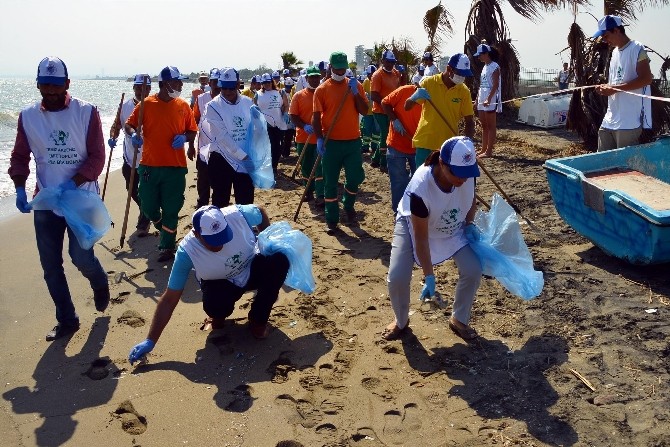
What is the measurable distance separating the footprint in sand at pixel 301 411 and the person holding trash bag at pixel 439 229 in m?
0.87

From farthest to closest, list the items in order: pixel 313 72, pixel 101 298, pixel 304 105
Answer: pixel 313 72
pixel 304 105
pixel 101 298

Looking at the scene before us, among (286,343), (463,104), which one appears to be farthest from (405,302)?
(463,104)

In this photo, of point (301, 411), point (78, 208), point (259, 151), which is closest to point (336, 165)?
point (259, 151)

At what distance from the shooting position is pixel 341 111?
6.41 meters

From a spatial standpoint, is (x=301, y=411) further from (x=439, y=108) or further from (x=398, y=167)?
(x=398, y=167)

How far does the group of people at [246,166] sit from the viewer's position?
3.94 meters

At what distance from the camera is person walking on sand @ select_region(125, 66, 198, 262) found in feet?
18.9

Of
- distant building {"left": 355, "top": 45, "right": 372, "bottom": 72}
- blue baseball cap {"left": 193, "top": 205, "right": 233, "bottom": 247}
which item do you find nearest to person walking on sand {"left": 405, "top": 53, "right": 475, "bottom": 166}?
blue baseball cap {"left": 193, "top": 205, "right": 233, "bottom": 247}

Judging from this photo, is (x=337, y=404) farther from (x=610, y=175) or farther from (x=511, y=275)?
(x=610, y=175)

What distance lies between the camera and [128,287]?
5.53 meters

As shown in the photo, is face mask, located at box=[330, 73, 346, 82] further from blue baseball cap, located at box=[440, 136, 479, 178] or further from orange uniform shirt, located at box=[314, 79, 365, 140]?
blue baseball cap, located at box=[440, 136, 479, 178]

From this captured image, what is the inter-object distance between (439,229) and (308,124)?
14.9 feet

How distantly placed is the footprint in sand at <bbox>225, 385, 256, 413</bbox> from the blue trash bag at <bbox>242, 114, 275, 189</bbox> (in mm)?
2582

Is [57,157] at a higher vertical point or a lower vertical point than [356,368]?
higher
